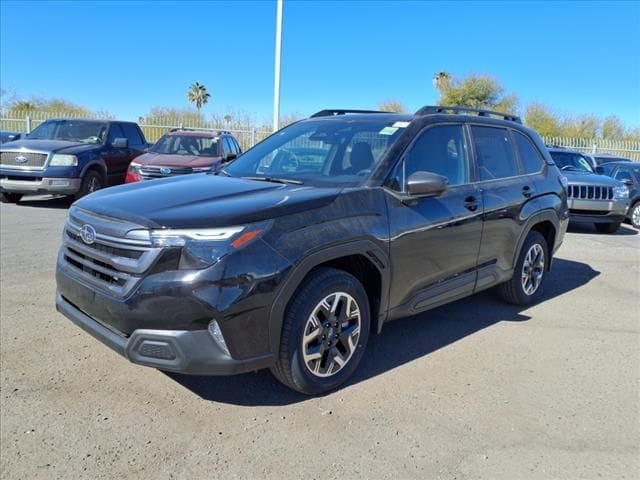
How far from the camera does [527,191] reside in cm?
512

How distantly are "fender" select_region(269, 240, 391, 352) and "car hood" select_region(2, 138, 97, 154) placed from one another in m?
9.17

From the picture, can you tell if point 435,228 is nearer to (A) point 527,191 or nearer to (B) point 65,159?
(A) point 527,191

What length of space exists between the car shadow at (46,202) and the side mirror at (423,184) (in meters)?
9.62

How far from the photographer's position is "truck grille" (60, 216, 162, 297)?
2824mm

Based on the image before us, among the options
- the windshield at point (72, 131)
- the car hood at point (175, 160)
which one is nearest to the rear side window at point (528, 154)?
the car hood at point (175, 160)

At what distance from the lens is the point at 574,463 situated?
9.21 ft

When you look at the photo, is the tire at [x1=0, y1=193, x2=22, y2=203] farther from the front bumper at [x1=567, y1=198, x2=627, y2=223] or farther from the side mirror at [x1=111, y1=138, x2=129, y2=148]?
the front bumper at [x1=567, y1=198, x2=627, y2=223]

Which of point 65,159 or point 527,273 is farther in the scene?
point 65,159

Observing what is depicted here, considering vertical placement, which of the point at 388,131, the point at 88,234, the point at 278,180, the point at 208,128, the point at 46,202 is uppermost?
the point at 208,128

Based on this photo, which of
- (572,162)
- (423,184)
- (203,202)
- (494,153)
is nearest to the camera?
(203,202)

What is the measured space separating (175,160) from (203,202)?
7.82 m

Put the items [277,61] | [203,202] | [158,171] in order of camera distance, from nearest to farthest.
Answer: [203,202] → [158,171] → [277,61]

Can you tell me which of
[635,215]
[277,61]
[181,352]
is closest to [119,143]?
[277,61]

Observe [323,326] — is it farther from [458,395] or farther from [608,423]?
[608,423]
